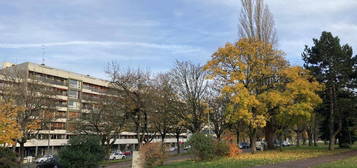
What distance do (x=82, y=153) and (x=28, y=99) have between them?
19.8m

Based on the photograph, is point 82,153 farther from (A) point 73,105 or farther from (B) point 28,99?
(A) point 73,105

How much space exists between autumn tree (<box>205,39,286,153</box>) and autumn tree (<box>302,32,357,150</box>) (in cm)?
661

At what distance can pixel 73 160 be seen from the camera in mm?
17609

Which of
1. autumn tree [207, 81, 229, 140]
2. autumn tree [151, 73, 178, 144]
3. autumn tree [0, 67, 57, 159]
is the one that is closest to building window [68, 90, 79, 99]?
autumn tree [0, 67, 57, 159]

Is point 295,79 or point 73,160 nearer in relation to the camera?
point 73,160

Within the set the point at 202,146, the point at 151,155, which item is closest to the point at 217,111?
the point at 202,146

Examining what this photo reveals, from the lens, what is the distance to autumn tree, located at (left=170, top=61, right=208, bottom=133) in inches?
1684

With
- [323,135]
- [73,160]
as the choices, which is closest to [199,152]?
[73,160]

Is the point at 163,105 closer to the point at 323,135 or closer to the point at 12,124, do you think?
the point at 12,124

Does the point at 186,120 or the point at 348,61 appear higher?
the point at 348,61

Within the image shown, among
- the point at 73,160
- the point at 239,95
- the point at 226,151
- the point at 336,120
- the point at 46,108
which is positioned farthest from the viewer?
the point at 336,120

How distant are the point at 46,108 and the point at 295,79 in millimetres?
27141

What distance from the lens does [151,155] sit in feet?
78.8

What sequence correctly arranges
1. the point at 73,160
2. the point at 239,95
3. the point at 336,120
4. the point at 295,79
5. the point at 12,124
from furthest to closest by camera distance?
1. the point at 336,120
2. the point at 295,79
3. the point at 239,95
4. the point at 12,124
5. the point at 73,160
